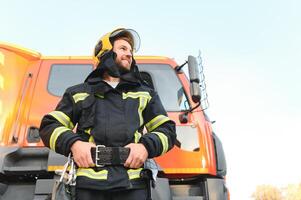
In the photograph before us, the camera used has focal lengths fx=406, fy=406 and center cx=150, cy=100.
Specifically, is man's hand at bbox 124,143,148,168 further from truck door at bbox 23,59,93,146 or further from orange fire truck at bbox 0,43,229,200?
truck door at bbox 23,59,93,146

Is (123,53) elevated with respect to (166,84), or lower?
lower

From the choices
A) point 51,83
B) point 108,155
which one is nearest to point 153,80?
point 51,83

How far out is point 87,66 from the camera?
4.16 metres

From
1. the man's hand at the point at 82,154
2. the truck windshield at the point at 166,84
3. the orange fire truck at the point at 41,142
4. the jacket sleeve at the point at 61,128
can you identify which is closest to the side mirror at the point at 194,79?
A: the orange fire truck at the point at 41,142

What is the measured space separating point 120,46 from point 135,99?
0.45 m

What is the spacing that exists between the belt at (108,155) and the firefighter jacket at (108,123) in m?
0.03

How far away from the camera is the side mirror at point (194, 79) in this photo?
3.47 m

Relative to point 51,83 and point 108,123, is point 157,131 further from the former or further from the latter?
point 51,83

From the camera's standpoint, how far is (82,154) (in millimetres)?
2059

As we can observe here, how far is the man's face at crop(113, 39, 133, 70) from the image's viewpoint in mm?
2508

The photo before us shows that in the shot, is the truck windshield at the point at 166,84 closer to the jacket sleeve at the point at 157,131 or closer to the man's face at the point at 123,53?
the man's face at the point at 123,53

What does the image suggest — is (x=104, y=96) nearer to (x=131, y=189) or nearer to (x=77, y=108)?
(x=77, y=108)

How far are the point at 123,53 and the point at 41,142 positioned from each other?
4.44 ft

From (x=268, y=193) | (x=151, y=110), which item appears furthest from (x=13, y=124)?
(x=268, y=193)
